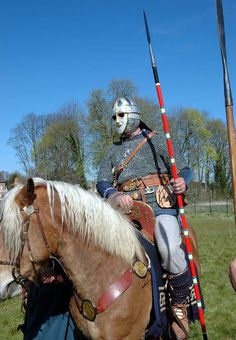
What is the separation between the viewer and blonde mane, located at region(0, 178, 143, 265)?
347 cm

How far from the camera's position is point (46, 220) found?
3557 millimetres

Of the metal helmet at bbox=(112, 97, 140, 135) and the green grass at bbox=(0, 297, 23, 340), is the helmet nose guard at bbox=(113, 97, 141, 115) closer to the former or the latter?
the metal helmet at bbox=(112, 97, 140, 135)

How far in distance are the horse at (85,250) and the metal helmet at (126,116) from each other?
1157 mm

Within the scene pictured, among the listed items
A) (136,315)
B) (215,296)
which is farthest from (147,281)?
(215,296)

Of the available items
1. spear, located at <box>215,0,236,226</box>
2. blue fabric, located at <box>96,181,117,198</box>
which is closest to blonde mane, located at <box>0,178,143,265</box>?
blue fabric, located at <box>96,181,117,198</box>

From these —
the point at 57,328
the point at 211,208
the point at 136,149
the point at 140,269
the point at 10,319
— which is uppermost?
the point at 136,149

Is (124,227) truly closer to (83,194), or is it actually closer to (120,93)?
(83,194)

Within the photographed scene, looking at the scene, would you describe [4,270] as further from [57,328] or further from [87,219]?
[57,328]

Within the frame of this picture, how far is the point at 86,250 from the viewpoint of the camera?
12.3 ft

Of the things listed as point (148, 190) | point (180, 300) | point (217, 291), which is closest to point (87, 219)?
point (148, 190)

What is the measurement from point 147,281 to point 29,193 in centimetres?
140

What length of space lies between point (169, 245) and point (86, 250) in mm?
819

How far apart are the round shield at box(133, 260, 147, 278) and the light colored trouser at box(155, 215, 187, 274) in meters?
0.27

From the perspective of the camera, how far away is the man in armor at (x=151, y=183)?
13.5 feet
